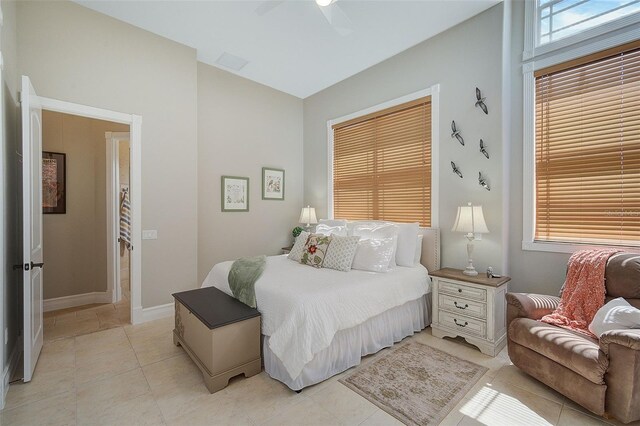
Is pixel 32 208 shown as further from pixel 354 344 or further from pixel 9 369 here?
pixel 354 344

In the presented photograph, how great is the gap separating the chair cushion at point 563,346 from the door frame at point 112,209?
495cm

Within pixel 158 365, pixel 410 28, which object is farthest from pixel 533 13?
A: pixel 158 365

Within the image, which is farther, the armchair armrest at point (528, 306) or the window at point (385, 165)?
the window at point (385, 165)

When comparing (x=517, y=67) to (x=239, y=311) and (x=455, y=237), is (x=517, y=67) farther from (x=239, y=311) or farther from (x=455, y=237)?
(x=239, y=311)

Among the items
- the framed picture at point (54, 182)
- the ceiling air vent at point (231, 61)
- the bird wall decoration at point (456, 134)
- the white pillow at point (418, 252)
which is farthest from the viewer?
the ceiling air vent at point (231, 61)

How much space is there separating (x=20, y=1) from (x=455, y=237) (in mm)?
5047

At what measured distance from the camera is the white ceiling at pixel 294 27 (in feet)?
9.91

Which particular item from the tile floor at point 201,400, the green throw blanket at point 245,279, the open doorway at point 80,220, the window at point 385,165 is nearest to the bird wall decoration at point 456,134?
the window at point 385,165

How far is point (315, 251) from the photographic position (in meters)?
3.36

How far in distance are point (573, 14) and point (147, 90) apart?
15.2 ft

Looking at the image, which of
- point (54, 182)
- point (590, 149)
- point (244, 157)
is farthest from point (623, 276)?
point (54, 182)

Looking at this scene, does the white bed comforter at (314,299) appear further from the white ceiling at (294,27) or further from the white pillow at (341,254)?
the white ceiling at (294,27)

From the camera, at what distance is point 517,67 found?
122 inches

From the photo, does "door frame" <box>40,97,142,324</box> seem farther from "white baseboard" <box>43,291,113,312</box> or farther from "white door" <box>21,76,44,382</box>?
"white baseboard" <box>43,291,113,312</box>
